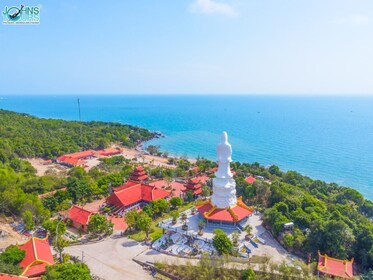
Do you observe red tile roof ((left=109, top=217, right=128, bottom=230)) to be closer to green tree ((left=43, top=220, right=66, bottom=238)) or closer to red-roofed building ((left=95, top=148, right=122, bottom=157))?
green tree ((left=43, top=220, right=66, bottom=238))

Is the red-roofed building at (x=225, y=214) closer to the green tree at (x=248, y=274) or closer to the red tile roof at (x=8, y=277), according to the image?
the green tree at (x=248, y=274)

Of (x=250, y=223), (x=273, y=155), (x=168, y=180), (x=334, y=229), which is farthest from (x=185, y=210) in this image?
(x=273, y=155)

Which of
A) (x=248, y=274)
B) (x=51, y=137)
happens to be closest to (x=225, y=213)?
(x=248, y=274)

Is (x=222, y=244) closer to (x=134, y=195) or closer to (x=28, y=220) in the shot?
(x=134, y=195)

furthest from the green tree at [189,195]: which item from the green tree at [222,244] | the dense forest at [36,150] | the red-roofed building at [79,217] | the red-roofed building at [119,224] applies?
the green tree at [222,244]

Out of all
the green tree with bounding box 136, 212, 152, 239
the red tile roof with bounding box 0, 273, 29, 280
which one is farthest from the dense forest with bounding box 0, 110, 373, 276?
the red tile roof with bounding box 0, 273, 29, 280
